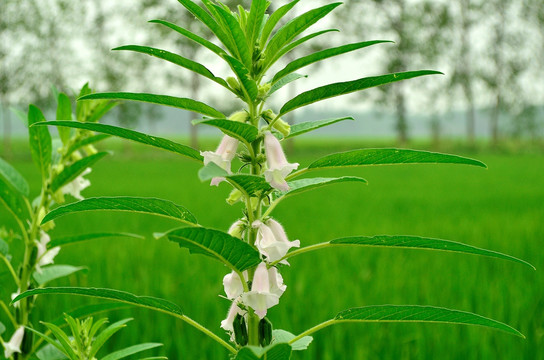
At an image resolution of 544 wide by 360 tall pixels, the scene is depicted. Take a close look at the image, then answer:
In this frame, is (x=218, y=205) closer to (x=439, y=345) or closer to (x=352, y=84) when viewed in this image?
(x=439, y=345)

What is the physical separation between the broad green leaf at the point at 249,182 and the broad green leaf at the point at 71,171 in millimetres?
684

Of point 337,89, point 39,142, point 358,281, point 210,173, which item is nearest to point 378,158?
point 337,89

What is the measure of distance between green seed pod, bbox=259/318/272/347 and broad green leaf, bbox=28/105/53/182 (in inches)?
33.2

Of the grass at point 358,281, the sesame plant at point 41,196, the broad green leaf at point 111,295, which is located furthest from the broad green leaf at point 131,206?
the grass at point 358,281

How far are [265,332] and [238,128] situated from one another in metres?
0.34

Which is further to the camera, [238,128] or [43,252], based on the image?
[43,252]

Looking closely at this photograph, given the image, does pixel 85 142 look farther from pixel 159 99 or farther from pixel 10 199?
pixel 159 99

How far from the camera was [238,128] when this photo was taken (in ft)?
2.64

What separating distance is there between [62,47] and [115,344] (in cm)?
3442

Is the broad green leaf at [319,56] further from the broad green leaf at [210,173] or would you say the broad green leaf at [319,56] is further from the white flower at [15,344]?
the white flower at [15,344]

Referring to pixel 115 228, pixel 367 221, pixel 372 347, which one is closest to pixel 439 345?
pixel 372 347

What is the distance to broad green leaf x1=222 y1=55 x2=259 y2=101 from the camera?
796 millimetres

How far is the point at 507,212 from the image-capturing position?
779 cm

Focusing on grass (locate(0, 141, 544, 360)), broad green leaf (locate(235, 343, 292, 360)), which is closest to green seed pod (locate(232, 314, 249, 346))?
broad green leaf (locate(235, 343, 292, 360))
